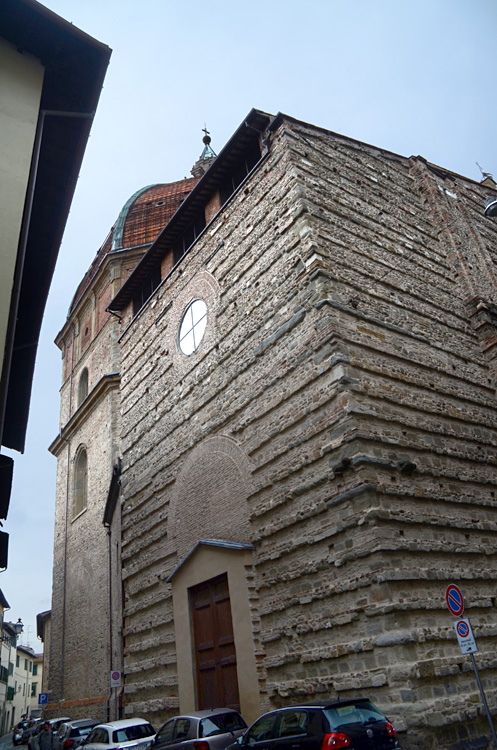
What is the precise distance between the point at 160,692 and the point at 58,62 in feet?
34.7

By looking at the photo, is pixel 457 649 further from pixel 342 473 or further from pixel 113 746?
pixel 113 746

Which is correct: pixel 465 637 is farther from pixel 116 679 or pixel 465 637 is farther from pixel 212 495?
pixel 116 679

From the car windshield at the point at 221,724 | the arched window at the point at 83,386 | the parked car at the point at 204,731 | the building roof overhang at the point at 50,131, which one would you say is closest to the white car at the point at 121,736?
the parked car at the point at 204,731

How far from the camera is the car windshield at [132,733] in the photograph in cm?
867

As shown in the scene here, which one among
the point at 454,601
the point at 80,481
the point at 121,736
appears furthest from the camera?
the point at 80,481

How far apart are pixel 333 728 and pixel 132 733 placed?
5190mm

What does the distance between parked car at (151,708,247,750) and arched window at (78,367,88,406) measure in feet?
51.5

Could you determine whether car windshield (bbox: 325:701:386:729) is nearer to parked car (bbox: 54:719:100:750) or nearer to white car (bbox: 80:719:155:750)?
white car (bbox: 80:719:155:750)

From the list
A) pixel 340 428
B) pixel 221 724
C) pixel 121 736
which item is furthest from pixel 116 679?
pixel 340 428

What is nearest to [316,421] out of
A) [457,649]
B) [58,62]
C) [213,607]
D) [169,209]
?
[457,649]

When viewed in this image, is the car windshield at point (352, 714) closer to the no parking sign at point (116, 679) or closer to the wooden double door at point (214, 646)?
the wooden double door at point (214, 646)

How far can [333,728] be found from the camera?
5.12 meters

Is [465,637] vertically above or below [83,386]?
below

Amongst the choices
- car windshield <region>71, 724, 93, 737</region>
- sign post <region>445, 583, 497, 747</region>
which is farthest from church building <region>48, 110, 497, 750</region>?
car windshield <region>71, 724, 93, 737</region>
